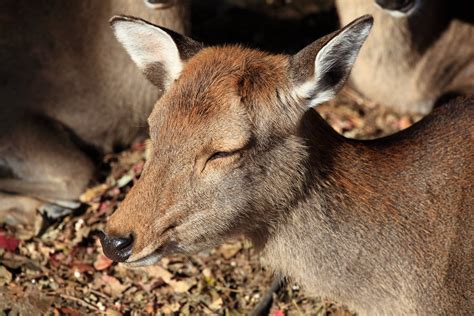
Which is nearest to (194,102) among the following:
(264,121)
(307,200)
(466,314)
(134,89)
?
(264,121)

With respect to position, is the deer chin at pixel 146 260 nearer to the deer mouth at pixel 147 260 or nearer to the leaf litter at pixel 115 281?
the deer mouth at pixel 147 260

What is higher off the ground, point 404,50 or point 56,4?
point 56,4

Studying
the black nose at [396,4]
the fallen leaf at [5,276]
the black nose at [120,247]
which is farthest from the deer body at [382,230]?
the fallen leaf at [5,276]

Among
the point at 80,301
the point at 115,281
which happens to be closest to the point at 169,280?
the point at 115,281

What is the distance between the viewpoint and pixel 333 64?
3992 millimetres

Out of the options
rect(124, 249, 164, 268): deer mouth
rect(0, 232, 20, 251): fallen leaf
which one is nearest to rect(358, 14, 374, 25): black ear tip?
rect(124, 249, 164, 268): deer mouth

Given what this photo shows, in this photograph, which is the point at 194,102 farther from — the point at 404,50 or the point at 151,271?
the point at 404,50

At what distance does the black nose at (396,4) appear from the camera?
18.9 feet

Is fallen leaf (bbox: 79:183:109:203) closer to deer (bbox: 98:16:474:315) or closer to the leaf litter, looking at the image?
the leaf litter

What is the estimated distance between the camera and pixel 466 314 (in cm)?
431

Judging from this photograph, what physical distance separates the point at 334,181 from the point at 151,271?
5.55ft

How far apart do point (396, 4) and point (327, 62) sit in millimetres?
1994

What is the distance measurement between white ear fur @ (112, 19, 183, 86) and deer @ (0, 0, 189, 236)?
154cm

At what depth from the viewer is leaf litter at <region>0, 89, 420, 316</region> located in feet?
17.3
